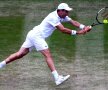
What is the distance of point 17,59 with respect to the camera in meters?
13.2

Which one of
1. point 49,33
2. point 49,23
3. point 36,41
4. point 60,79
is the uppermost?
point 49,23

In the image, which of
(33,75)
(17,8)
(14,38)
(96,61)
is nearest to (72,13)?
(17,8)

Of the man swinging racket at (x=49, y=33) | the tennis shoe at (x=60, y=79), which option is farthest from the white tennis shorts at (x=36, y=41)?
the tennis shoe at (x=60, y=79)

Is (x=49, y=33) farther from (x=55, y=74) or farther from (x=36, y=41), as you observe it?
(x=55, y=74)

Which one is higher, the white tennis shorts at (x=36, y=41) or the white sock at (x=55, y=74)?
the white tennis shorts at (x=36, y=41)

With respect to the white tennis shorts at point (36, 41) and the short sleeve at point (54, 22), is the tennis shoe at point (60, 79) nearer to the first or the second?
the white tennis shorts at point (36, 41)

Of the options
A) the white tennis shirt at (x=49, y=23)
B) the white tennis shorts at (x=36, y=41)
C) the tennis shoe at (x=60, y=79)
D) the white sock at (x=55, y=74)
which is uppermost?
the white tennis shirt at (x=49, y=23)

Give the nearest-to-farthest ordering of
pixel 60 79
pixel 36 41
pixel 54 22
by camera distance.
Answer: pixel 60 79
pixel 54 22
pixel 36 41

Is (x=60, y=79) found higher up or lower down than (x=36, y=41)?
lower down

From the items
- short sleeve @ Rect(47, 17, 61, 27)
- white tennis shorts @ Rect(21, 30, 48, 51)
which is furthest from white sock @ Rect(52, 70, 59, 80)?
short sleeve @ Rect(47, 17, 61, 27)

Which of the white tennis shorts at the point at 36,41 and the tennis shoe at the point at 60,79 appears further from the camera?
the white tennis shorts at the point at 36,41

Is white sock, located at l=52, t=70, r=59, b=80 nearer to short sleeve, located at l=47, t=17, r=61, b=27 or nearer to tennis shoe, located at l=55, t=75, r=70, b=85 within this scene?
tennis shoe, located at l=55, t=75, r=70, b=85

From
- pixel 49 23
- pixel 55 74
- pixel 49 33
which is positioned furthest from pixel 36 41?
pixel 55 74

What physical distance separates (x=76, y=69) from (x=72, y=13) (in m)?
5.45
